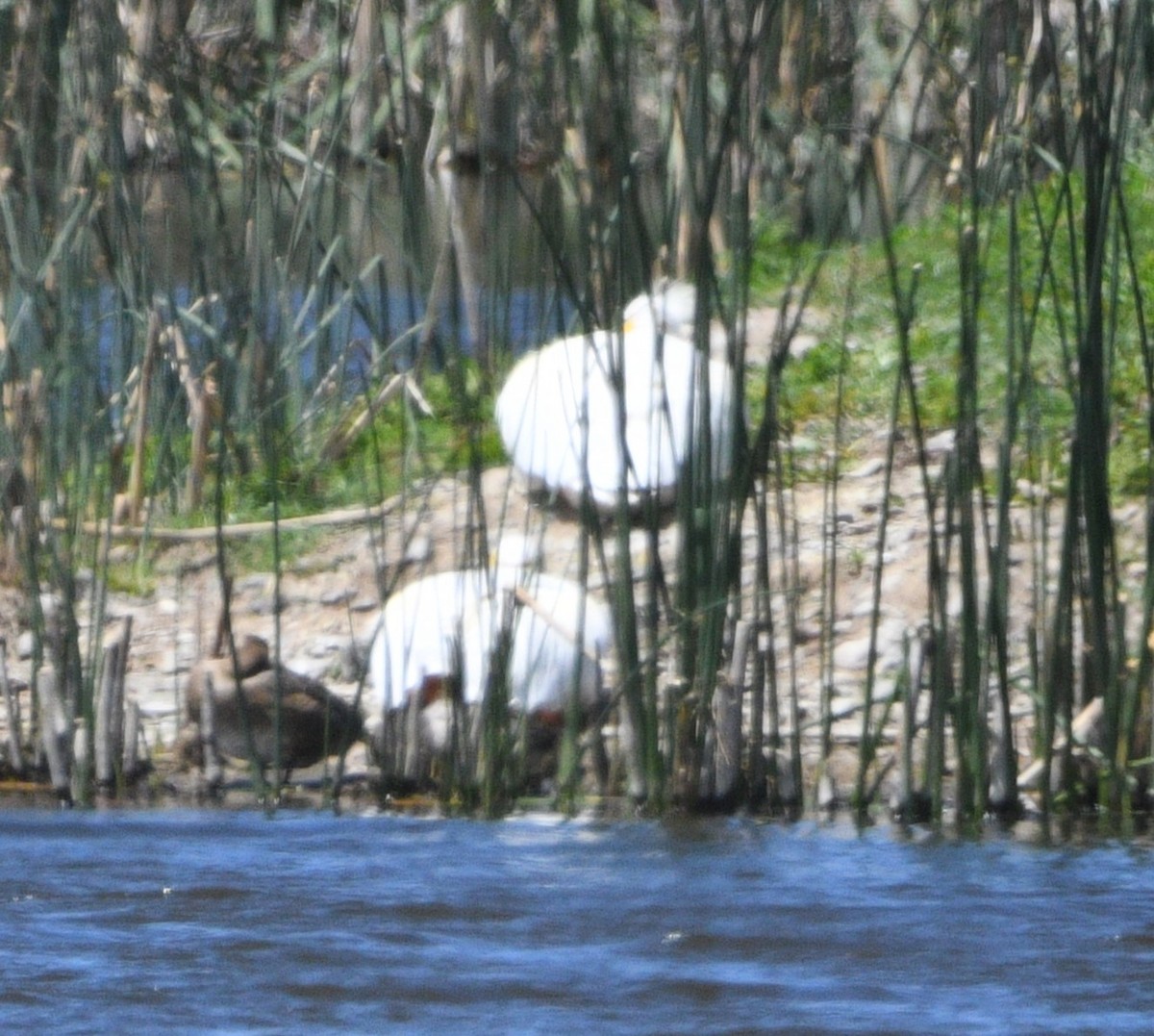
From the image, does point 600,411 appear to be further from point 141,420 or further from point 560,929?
point 560,929

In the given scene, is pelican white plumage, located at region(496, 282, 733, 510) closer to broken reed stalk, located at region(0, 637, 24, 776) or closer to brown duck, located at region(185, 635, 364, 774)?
brown duck, located at region(185, 635, 364, 774)

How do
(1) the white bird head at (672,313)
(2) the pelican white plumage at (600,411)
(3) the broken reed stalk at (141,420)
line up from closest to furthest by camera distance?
(3) the broken reed stalk at (141,420) < (2) the pelican white plumage at (600,411) < (1) the white bird head at (672,313)

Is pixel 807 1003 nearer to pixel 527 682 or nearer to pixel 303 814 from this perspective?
pixel 527 682

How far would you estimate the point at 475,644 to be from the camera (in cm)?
327

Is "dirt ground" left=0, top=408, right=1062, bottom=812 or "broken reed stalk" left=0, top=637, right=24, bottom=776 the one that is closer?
"broken reed stalk" left=0, top=637, right=24, bottom=776

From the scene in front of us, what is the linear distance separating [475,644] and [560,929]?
936 millimetres

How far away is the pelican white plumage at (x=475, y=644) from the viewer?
10.1 feet

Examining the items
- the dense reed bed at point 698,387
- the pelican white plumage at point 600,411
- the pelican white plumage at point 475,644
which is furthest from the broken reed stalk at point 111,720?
the pelican white plumage at point 600,411

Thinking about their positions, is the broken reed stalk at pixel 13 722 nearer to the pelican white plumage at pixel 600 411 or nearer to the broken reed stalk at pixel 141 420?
the broken reed stalk at pixel 141 420

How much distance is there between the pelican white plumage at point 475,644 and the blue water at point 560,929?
27 cm

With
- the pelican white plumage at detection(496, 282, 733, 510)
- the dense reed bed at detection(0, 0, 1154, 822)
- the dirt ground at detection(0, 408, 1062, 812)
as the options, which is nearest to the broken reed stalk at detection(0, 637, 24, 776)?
the dense reed bed at detection(0, 0, 1154, 822)

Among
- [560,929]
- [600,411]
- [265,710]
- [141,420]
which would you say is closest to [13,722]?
[265,710]

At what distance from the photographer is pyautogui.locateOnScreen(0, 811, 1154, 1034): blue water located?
6.86ft

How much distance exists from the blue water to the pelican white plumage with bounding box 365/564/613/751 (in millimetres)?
267
